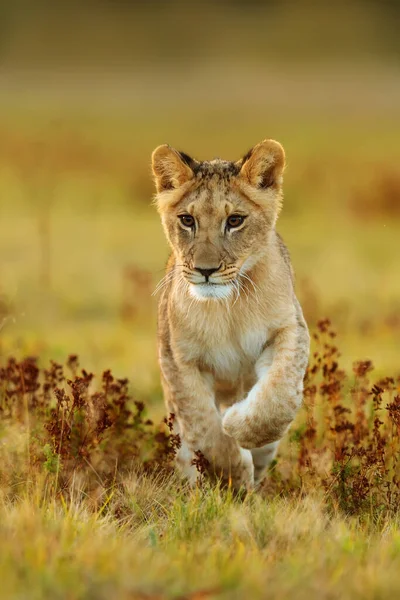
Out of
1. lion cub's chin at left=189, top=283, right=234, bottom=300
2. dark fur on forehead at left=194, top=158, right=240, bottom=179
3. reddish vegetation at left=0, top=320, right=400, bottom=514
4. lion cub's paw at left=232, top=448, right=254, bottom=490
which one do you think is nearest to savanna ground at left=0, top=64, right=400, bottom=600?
reddish vegetation at left=0, top=320, right=400, bottom=514

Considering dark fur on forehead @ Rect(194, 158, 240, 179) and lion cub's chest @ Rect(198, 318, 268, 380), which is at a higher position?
dark fur on forehead @ Rect(194, 158, 240, 179)

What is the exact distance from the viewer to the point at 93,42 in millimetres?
151250

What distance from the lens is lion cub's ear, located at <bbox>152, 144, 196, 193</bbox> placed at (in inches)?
271

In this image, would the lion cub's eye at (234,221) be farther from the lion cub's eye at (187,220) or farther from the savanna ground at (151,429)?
the savanna ground at (151,429)

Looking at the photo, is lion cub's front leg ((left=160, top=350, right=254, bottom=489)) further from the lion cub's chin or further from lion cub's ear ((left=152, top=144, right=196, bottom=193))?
lion cub's ear ((left=152, top=144, right=196, bottom=193))

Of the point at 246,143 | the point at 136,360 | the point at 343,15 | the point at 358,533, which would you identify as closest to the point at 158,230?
the point at 136,360

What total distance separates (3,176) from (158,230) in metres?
13.9

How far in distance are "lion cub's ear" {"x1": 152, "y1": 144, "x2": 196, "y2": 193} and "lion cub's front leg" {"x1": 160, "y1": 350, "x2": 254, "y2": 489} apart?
113 cm

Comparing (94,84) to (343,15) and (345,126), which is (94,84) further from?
(343,15)

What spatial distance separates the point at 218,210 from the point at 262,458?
1.71 meters

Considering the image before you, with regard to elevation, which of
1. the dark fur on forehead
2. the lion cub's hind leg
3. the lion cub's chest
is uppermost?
the dark fur on forehead

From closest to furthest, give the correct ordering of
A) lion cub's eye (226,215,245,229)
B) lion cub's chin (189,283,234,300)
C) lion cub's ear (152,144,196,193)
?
lion cub's chin (189,283,234,300), lion cub's eye (226,215,245,229), lion cub's ear (152,144,196,193)

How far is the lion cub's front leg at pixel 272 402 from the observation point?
6.20 meters

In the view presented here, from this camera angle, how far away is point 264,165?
679cm
